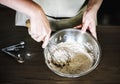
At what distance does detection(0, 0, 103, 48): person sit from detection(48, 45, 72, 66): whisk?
89mm

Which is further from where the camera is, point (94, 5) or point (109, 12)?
point (109, 12)

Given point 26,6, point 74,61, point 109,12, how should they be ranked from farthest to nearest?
point 109,12 → point 74,61 → point 26,6

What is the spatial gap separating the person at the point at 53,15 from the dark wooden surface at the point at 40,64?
0.09 metres

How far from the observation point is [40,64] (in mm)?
1117

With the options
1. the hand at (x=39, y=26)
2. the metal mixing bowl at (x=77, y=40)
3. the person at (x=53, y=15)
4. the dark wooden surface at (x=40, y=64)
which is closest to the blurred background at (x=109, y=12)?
the person at (x=53, y=15)

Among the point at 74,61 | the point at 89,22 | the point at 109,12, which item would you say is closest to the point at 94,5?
the point at 89,22

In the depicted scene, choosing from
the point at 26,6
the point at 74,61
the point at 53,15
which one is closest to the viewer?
the point at 26,6

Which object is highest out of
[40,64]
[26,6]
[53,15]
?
[26,6]

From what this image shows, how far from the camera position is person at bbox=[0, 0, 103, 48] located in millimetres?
1013

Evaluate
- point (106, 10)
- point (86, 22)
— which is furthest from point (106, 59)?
point (106, 10)

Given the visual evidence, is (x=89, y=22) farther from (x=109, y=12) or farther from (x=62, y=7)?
(x=109, y=12)

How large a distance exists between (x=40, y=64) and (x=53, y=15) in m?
0.43

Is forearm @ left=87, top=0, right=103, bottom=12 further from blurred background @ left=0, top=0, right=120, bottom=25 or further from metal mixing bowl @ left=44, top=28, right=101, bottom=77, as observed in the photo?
blurred background @ left=0, top=0, right=120, bottom=25

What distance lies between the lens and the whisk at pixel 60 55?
1116 mm
